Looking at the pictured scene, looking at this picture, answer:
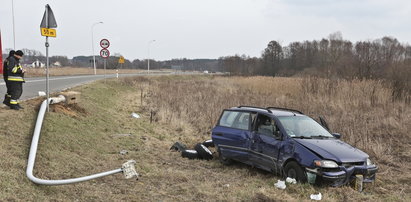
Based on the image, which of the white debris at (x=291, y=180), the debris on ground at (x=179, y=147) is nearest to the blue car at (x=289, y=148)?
the white debris at (x=291, y=180)

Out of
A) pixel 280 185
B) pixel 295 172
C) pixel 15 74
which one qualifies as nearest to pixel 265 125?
pixel 295 172

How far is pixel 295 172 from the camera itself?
730 centimetres

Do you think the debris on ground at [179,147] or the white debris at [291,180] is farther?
the debris on ground at [179,147]

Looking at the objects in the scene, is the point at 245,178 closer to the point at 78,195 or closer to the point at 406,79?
the point at 78,195

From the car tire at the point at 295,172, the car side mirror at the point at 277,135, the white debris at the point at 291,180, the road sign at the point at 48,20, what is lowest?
the white debris at the point at 291,180

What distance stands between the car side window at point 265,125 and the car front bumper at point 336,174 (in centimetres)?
139

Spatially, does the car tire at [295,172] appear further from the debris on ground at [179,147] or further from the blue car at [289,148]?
the debris on ground at [179,147]

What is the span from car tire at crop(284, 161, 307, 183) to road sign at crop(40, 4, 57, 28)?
6.62 meters

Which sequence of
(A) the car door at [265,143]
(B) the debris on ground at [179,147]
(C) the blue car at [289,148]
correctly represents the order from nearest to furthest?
(C) the blue car at [289,148], (A) the car door at [265,143], (B) the debris on ground at [179,147]

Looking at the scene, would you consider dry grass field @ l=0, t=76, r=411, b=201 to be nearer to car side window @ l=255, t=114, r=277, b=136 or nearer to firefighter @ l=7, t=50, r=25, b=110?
firefighter @ l=7, t=50, r=25, b=110

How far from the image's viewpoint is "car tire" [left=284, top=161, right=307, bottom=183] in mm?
7125

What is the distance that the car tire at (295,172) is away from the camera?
712 centimetres

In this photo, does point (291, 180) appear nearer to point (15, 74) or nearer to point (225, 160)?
point (225, 160)

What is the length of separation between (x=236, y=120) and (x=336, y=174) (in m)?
3.07
